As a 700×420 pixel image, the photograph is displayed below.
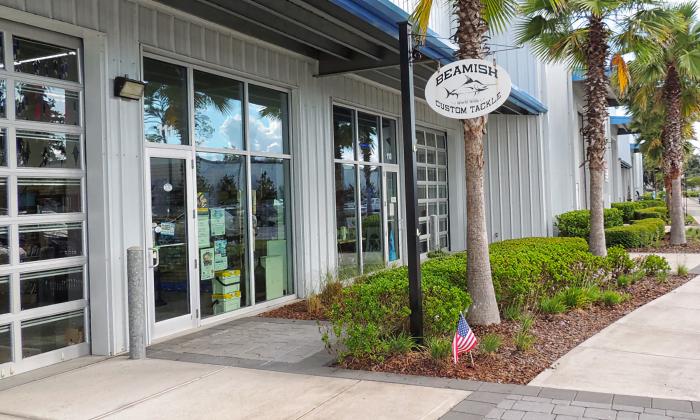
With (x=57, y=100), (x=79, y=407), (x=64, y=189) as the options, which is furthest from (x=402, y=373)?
(x=57, y=100)

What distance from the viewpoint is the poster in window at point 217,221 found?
8.26 m

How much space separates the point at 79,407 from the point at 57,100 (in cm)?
330

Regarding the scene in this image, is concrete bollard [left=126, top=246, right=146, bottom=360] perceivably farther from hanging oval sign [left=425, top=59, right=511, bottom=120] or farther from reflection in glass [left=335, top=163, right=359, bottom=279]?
reflection in glass [left=335, top=163, right=359, bottom=279]

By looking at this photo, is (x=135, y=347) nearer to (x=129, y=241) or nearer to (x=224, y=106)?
(x=129, y=241)

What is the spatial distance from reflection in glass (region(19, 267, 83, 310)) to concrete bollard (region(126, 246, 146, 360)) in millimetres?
760

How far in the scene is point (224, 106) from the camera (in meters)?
8.63

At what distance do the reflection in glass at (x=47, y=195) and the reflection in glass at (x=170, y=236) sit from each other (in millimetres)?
945

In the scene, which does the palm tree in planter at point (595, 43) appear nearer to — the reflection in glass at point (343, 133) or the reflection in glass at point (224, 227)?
the reflection in glass at point (343, 133)

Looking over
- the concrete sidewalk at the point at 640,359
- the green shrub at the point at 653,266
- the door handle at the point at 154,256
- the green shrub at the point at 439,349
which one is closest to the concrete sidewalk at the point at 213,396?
the green shrub at the point at 439,349

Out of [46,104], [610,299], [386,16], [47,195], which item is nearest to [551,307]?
[610,299]

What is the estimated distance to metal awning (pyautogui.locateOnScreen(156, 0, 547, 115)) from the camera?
7535 millimetres

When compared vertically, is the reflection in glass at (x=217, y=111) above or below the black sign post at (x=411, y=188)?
above

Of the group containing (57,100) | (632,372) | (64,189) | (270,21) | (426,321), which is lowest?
(632,372)

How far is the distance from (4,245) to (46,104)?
1.51 meters
